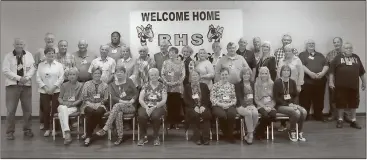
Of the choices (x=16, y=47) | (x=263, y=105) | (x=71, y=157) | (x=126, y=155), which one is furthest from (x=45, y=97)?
(x=263, y=105)

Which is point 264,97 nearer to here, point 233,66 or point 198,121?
point 233,66

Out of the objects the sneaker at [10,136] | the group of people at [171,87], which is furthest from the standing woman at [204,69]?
the sneaker at [10,136]

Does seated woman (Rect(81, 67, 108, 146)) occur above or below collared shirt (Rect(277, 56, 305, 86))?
below

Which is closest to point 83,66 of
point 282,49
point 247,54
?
point 247,54

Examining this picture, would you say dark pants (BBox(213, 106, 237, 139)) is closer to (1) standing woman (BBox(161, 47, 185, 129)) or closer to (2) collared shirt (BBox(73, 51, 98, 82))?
(1) standing woman (BBox(161, 47, 185, 129))

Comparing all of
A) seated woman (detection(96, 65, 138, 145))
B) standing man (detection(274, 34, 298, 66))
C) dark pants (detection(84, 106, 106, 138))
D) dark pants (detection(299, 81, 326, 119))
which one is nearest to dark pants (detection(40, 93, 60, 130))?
dark pants (detection(84, 106, 106, 138))

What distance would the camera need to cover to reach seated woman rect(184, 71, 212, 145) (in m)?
4.91

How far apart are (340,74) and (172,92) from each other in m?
2.49

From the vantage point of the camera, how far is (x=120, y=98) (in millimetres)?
5090

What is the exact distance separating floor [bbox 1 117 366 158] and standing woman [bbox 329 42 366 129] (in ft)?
1.86

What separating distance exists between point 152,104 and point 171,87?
51 centimetres

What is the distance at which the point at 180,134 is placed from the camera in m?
5.50

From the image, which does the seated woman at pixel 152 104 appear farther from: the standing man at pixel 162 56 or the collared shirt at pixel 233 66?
the collared shirt at pixel 233 66

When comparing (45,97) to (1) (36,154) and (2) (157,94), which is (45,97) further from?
(2) (157,94)
